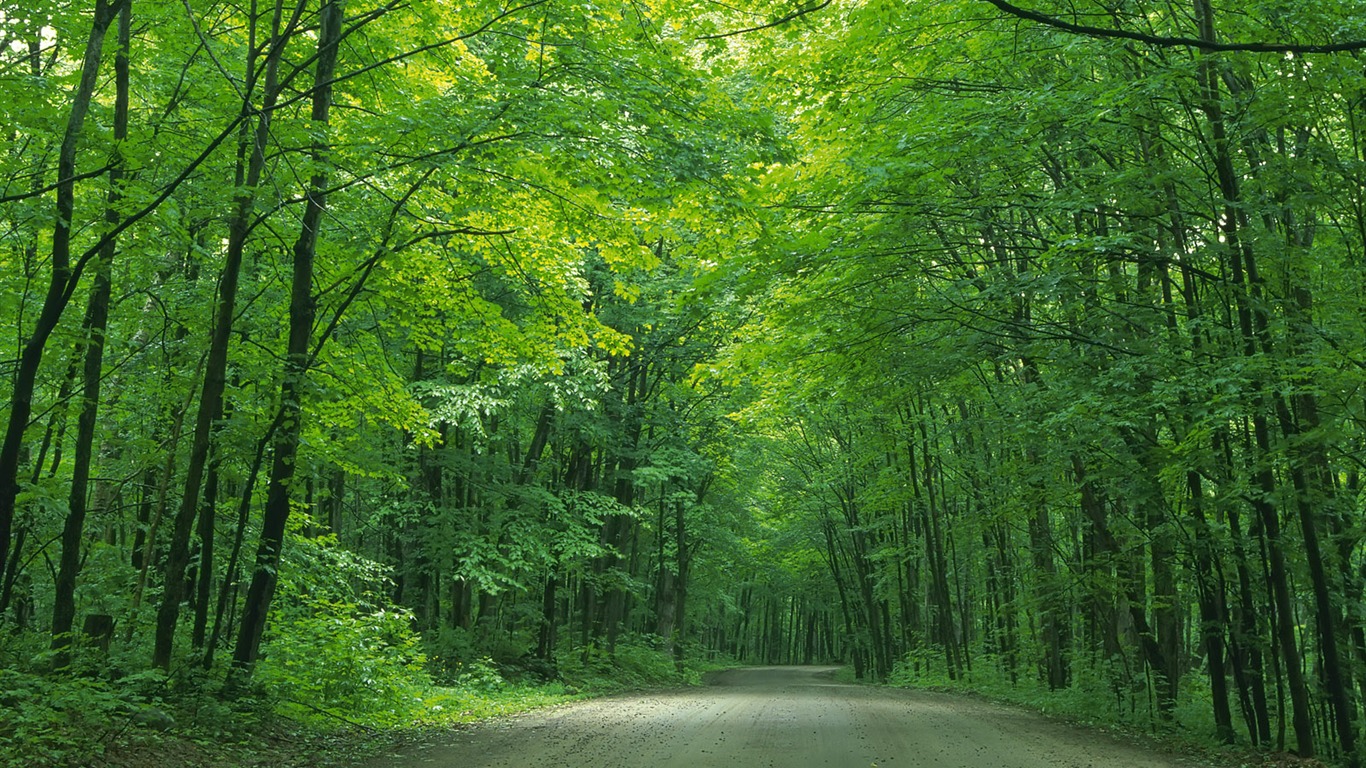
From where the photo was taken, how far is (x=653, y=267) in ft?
38.1

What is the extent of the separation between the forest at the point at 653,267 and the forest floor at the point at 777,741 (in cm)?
164

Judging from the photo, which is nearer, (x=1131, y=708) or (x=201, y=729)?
(x=201, y=729)

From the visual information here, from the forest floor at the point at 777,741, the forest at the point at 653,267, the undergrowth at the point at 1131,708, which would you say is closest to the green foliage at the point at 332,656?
the forest at the point at 653,267

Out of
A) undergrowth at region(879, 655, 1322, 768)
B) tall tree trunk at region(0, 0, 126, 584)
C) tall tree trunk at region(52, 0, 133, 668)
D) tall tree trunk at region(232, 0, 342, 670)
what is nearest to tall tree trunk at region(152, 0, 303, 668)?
tall tree trunk at region(232, 0, 342, 670)

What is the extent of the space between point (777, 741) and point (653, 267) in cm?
598

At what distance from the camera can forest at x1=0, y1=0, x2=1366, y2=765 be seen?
8359mm

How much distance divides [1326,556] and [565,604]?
3076 cm

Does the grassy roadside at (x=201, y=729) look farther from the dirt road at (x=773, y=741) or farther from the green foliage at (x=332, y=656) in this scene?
the dirt road at (x=773, y=741)

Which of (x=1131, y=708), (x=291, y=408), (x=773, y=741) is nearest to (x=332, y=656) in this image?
(x=291, y=408)

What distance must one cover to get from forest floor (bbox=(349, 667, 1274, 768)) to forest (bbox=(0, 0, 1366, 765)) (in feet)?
5.37

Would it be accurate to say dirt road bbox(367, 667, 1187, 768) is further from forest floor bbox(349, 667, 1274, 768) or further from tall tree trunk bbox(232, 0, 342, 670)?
tall tree trunk bbox(232, 0, 342, 670)

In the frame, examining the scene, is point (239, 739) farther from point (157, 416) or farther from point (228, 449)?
point (157, 416)

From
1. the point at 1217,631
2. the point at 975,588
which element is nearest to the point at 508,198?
the point at 1217,631

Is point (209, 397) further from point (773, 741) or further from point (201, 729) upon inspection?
point (773, 741)
